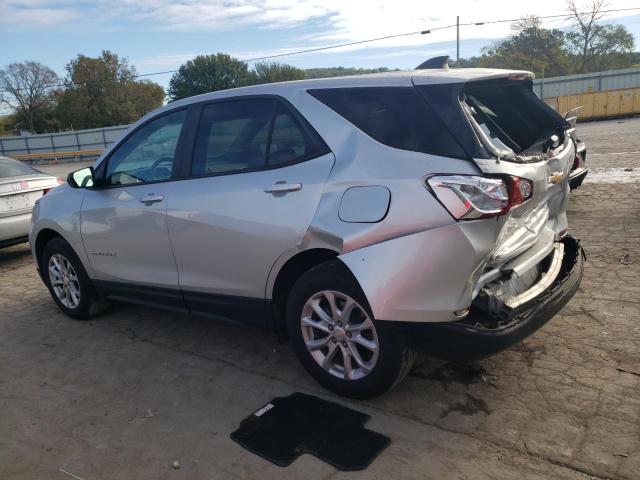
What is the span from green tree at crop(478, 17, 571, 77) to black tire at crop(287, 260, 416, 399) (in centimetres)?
5777

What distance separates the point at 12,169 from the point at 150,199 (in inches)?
189

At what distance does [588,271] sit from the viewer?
4.98m

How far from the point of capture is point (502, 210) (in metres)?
2.65

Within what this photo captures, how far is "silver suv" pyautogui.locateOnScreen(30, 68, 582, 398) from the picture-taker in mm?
2701

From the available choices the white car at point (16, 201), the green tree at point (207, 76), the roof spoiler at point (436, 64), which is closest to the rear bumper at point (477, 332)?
the roof spoiler at point (436, 64)

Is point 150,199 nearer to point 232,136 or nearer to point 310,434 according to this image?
point 232,136

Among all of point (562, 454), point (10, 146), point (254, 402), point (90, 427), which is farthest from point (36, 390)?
point (10, 146)

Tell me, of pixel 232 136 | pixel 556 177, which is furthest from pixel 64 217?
pixel 556 177

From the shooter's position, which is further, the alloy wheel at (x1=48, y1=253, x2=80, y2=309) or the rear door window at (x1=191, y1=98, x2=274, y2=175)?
the alloy wheel at (x1=48, y1=253, x2=80, y2=309)

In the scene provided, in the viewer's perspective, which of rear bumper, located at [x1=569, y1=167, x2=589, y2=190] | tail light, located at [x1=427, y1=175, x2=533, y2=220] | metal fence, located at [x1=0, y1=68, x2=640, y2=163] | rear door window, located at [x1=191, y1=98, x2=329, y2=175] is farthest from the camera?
metal fence, located at [x1=0, y1=68, x2=640, y2=163]

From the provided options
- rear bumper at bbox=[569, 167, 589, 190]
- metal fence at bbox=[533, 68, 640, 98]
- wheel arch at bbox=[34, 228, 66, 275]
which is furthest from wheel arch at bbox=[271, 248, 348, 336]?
metal fence at bbox=[533, 68, 640, 98]

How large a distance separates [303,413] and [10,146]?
153 feet

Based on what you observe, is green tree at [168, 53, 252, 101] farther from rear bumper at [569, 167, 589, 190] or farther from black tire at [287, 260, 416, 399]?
black tire at [287, 260, 416, 399]

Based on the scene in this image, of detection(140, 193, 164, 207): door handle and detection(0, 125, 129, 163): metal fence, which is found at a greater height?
detection(140, 193, 164, 207): door handle
